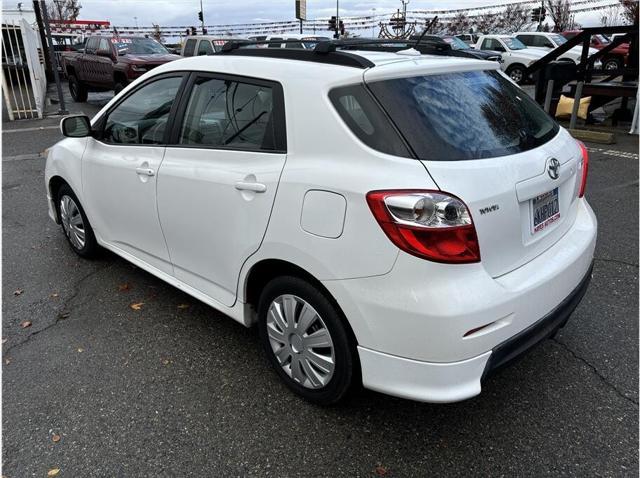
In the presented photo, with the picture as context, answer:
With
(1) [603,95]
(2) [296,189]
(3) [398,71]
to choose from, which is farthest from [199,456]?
(1) [603,95]

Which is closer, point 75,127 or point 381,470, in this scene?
point 381,470

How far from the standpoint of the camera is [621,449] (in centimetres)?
233

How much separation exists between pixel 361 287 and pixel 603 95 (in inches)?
383

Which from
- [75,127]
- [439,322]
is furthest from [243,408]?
[75,127]

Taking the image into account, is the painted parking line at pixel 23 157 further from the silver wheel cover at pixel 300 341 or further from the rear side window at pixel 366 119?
the rear side window at pixel 366 119

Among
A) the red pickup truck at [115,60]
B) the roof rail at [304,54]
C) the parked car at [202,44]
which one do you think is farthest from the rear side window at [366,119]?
the parked car at [202,44]

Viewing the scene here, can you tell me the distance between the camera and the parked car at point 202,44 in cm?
1423

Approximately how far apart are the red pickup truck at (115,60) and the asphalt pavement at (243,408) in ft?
33.4

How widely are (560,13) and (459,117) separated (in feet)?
199

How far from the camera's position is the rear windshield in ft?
7.11

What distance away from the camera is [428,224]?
2.00 meters

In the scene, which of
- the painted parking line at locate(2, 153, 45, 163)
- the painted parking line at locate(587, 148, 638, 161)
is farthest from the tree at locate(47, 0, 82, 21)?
the painted parking line at locate(587, 148, 638, 161)

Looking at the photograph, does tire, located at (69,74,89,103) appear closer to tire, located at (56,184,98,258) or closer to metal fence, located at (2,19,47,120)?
metal fence, located at (2,19,47,120)

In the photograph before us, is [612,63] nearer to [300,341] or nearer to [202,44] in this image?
[202,44]
